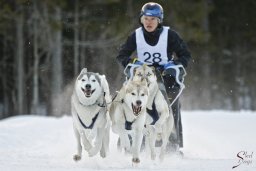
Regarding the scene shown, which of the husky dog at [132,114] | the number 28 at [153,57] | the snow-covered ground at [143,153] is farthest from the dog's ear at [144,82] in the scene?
the number 28 at [153,57]

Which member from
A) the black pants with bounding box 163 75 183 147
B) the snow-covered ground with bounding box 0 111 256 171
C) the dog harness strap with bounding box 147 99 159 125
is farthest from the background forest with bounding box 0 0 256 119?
the dog harness strap with bounding box 147 99 159 125

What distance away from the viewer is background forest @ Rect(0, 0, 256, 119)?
81.7 ft

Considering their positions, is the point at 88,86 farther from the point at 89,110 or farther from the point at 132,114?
the point at 132,114

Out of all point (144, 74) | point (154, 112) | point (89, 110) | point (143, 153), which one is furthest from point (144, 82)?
point (143, 153)

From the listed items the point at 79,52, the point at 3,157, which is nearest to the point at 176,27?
the point at 79,52

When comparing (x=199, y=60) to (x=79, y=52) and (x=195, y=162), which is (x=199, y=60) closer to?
(x=79, y=52)

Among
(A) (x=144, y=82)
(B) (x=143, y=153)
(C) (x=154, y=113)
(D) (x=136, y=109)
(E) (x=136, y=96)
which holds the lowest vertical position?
(B) (x=143, y=153)

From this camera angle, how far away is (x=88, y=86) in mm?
7922

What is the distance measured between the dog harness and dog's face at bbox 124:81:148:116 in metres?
1.18

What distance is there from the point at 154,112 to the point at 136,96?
2.15 feet

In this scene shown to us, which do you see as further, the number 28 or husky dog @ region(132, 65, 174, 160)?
the number 28

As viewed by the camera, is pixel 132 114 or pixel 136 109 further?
pixel 132 114

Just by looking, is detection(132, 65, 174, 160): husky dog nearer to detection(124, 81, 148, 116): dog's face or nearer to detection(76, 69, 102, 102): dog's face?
detection(124, 81, 148, 116): dog's face

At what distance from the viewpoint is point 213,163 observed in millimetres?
Answer: 7988
